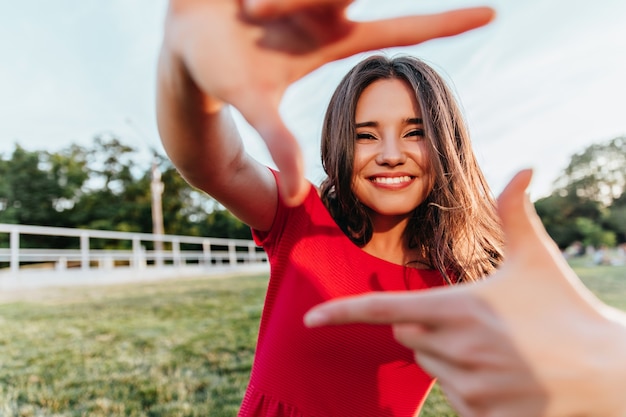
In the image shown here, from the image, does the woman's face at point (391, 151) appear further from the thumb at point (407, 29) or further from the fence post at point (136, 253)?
the fence post at point (136, 253)

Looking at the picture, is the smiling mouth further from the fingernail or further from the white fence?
the white fence

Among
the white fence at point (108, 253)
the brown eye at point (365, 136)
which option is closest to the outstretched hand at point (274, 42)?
A: the brown eye at point (365, 136)

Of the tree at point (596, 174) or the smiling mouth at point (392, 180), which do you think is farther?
the tree at point (596, 174)

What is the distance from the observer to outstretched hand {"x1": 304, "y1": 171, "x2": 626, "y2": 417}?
0.49 meters

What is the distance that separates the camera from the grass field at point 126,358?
2.46m

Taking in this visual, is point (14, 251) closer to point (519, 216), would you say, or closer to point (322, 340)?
point (322, 340)

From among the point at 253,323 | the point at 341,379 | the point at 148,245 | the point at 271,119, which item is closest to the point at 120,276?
the point at 253,323

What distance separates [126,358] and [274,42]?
3.28m

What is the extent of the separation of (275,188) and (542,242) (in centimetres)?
67

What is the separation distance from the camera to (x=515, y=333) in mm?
500

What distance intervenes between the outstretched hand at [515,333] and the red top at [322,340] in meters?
0.63

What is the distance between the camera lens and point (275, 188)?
110cm

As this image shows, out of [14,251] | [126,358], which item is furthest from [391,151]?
[14,251]

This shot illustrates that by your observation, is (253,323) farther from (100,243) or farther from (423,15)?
(100,243)
